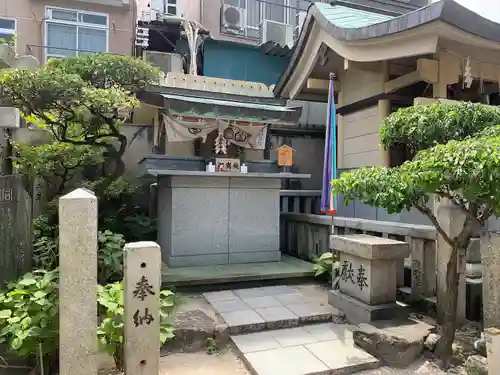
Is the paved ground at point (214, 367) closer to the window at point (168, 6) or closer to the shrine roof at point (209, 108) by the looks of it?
the shrine roof at point (209, 108)

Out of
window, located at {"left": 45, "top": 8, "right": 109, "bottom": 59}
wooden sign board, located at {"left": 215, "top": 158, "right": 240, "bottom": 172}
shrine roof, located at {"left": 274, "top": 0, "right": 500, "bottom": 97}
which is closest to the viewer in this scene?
shrine roof, located at {"left": 274, "top": 0, "right": 500, "bottom": 97}

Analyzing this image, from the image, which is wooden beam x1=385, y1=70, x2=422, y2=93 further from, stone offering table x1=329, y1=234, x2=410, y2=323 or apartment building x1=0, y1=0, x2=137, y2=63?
apartment building x1=0, y1=0, x2=137, y2=63

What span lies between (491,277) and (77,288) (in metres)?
4.62

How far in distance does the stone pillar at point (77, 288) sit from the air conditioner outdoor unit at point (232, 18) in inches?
650

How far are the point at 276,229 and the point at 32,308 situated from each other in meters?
5.90

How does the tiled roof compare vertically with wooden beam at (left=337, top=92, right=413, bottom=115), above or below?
above

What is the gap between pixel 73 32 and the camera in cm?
1541

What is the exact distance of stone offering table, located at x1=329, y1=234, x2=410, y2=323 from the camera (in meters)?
5.51

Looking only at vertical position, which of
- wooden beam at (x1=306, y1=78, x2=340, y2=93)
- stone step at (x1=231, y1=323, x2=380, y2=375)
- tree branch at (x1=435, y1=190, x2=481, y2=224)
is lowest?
stone step at (x1=231, y1=323, x2=380, y2=375)

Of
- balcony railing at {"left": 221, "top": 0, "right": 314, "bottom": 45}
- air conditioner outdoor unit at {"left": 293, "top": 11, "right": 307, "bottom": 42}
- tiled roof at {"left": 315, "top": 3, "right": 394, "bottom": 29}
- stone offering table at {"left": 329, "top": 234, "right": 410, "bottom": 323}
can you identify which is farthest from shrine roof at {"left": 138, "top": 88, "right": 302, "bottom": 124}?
air conditioner outdoor unit at {"left": 293, "top": 11, "right": 307, "bottom": 42}

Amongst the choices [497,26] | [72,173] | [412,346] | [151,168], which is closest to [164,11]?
[72,173]

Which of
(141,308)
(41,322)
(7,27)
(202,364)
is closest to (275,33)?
(7,27)

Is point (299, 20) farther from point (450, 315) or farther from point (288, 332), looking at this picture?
point (450, 315)

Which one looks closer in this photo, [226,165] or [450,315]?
[450,315]
